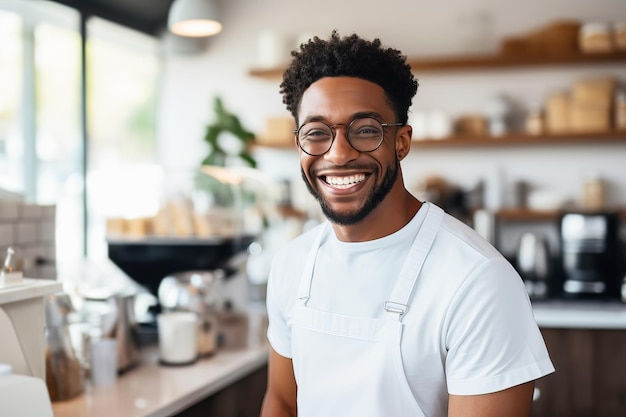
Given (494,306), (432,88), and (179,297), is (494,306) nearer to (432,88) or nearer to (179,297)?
(179,297)

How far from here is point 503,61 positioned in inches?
148

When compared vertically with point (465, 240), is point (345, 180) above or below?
above

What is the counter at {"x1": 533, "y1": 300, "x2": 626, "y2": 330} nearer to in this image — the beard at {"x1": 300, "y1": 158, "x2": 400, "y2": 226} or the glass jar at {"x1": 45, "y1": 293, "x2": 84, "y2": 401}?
the beard at {"x1": 300, "y1": 158, "x2": 400, "y2": 226}

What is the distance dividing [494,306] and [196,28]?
1851 millimetres

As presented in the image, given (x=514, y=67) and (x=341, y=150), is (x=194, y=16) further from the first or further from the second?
(x=514, y=67)

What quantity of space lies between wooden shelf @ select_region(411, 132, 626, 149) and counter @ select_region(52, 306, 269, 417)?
211 centimetres

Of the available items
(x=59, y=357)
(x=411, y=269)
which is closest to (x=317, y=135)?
(x=411, y=269)

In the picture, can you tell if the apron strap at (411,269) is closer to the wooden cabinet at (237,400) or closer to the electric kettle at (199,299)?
the wooden cabinet at (237,400)

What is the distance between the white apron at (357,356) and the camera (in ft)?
4.04

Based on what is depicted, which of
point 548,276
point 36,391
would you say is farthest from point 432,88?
point 36,391

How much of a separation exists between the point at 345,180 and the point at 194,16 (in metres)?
1.50

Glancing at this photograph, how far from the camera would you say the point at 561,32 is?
370cm

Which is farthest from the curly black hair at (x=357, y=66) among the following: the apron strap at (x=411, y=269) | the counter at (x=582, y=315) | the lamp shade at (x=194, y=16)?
the counter at (x=582, y=315)

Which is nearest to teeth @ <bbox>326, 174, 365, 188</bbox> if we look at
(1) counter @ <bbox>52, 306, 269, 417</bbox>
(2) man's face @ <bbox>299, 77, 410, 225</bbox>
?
(2) man's face @ <bbox>299, 77, 410, 225</bbox>
